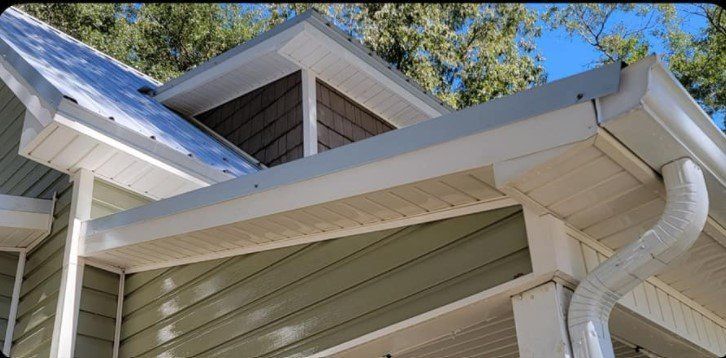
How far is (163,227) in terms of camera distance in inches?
153

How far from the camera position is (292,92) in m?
7.56

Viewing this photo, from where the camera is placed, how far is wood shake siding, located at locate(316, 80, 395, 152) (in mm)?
7555

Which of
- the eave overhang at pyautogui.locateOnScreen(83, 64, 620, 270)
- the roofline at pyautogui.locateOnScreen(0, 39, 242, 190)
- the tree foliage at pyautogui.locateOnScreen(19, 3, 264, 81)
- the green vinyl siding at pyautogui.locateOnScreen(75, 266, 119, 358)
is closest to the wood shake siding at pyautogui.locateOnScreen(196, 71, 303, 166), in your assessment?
the roofline at pyautogui.locateOnScreen(0, 39, 242, 190)

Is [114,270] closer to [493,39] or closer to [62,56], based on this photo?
[62,56]

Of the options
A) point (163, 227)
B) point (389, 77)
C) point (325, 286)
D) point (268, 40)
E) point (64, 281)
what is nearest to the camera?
point (325, 286)

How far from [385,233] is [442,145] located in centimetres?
69

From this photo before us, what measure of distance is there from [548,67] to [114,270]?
58.0 ft

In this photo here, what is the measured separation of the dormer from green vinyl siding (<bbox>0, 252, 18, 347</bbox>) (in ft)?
9.24

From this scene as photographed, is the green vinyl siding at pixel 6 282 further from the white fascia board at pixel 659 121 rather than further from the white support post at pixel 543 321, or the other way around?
the white fascia board at pixel 659 121

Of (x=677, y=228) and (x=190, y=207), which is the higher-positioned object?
(x=190, y=207)

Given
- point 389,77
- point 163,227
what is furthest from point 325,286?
point 389,77

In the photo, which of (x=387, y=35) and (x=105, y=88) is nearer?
(x=105, y=88)

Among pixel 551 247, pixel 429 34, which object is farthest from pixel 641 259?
pixel 429 34

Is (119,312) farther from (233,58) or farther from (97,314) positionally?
(233,58)
